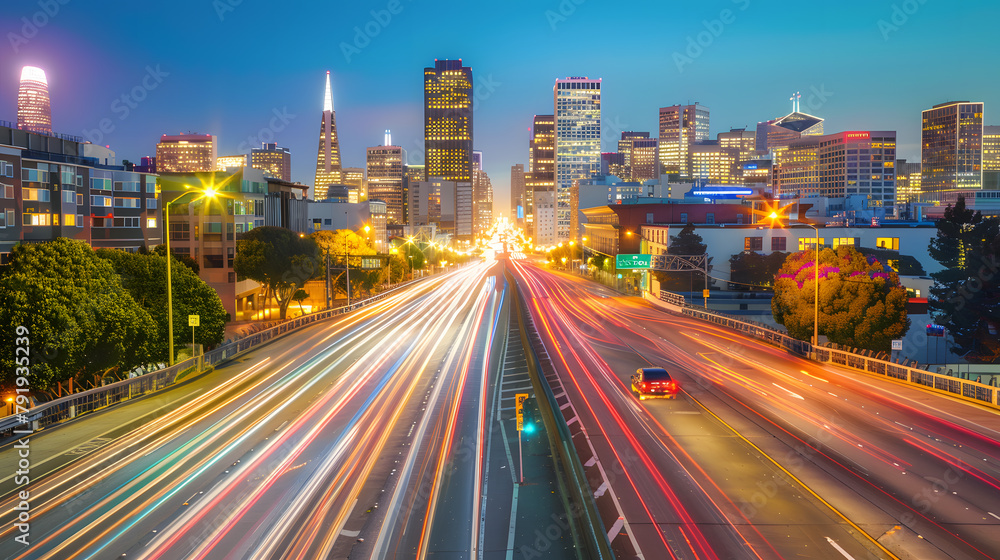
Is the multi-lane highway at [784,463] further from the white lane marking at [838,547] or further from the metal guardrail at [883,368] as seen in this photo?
the metal guardrail at [883,368]

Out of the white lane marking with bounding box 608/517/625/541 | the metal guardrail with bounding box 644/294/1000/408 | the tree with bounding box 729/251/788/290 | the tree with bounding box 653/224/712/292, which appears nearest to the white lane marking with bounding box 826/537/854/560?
the white lane marking with bounding box 608/517/625/541

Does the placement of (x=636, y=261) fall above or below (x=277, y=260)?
below

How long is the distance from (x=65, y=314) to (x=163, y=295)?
29.9 ft

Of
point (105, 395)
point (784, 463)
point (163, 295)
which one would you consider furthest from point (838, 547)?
point (163, 295)

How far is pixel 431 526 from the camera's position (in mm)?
16531

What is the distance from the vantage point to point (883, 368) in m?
36.7

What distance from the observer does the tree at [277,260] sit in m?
66.2

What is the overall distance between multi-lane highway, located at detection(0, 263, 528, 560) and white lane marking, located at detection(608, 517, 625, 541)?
251 cm

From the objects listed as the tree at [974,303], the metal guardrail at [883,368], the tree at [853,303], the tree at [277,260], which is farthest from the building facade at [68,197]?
the tree at [974,303]

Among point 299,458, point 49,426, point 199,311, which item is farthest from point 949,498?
point 199,311

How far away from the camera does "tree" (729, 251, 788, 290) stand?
8738 centimetres

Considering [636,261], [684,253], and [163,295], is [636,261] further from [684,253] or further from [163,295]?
[163,295]

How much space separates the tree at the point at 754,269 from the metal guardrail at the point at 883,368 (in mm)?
31851
